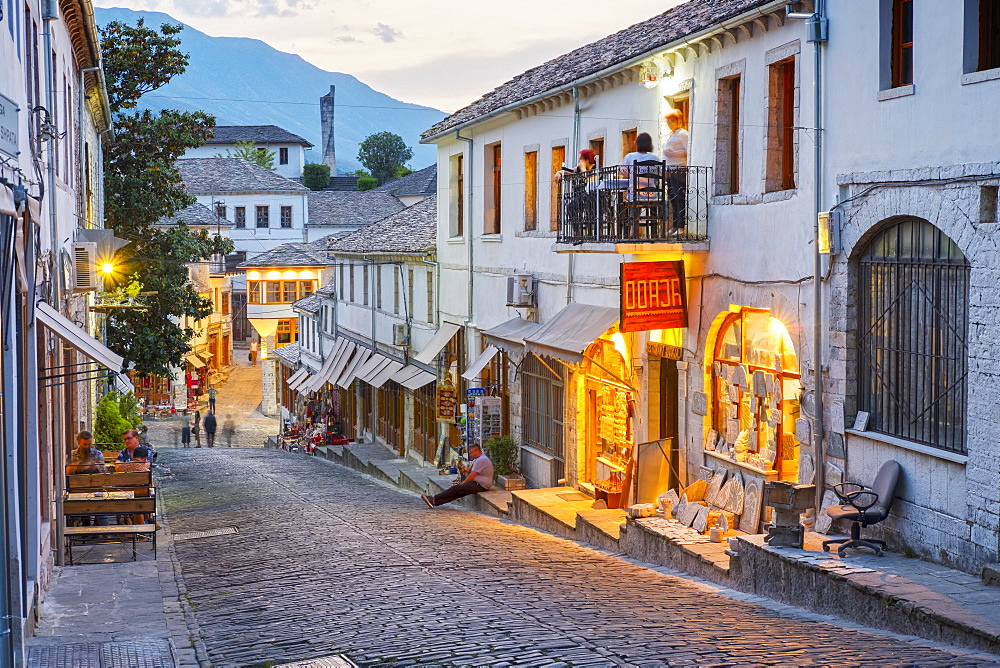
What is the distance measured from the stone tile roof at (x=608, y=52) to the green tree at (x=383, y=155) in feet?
250

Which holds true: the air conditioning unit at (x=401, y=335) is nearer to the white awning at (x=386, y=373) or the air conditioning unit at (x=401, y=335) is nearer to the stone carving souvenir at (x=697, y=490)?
the white awning at (x=386, y=373)

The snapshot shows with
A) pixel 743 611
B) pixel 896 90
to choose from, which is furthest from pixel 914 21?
pixel 743 611

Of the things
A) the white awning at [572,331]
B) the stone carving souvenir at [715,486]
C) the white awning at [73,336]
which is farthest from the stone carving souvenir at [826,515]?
the white awning at [73,336]

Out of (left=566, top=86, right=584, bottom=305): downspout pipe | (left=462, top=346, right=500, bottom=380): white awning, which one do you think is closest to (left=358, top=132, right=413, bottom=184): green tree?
(left=462, top=346, right=500, bottom=380): white awning

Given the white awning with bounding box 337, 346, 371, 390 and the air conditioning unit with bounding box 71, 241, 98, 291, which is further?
the white awning with bounding box 337, 346, 371, 390

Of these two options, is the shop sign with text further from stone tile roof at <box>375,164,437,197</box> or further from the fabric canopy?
stone tile roof at <box>375,164,437,197</box>

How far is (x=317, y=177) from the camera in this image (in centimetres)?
8975

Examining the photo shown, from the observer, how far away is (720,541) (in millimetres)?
13148

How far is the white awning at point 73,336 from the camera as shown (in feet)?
37.9

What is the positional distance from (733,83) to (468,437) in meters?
10.6

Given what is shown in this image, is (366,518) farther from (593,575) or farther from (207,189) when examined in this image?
(207,189)

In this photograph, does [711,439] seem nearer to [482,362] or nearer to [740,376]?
[740,376]

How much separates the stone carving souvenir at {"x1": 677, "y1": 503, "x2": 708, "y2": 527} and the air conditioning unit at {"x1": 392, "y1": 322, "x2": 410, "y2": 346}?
15706 millimetres

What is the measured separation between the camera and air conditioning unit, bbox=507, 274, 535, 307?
2062cm
